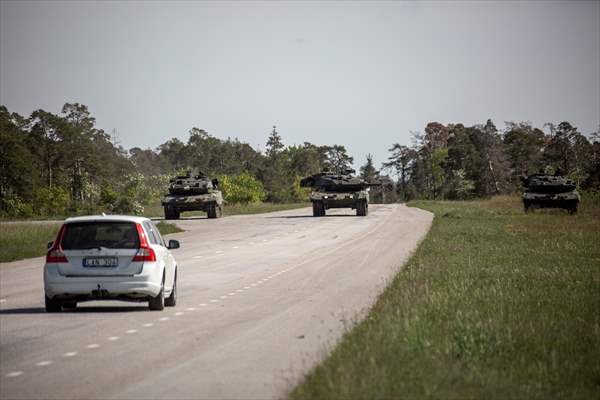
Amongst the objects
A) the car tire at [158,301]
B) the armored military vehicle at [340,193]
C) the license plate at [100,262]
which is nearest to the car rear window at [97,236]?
the license plate at [100,262]

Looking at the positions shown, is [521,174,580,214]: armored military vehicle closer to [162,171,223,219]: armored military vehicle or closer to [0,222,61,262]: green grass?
[162,171,223,219]: armored military vehicle

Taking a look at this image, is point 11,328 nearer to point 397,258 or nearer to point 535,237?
point 397,258

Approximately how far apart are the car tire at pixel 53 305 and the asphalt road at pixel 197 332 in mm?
216

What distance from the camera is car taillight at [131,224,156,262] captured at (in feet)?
46.8

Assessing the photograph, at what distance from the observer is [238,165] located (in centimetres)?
15925

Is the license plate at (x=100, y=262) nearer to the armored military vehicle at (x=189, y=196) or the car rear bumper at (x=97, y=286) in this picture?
the car rear bumper at (x=97, y=286)

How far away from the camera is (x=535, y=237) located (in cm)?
3131

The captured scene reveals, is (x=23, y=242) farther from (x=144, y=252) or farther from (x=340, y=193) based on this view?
(x=340, y=193)

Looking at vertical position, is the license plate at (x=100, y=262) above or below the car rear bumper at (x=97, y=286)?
above

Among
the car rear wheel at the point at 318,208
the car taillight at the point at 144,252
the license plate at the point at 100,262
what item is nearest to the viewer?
the license plate at the point at 100,262

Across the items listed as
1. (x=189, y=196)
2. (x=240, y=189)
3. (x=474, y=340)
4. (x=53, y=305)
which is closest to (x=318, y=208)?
(x=189, y=196)

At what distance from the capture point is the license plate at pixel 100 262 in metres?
14.1

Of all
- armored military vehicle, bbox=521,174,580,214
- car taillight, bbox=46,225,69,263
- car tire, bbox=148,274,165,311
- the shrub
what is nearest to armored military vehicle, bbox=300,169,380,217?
armored military vehicle, bbox=521,174,580,214

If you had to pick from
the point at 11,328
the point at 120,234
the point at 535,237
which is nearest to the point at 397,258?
the point at 535,237
